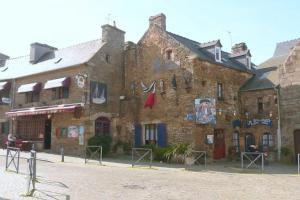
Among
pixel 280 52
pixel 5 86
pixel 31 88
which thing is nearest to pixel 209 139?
pixel 280 52

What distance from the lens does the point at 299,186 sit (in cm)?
1155

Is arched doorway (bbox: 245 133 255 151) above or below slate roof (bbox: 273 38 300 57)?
below

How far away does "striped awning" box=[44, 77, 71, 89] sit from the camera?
74.9ft

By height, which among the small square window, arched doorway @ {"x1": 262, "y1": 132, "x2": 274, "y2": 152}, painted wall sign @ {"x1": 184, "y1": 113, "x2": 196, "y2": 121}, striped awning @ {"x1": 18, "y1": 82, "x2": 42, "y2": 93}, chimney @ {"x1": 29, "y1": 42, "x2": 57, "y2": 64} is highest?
chimney @ {"x1": 29, "y1": 42, "x2": 57, "y2": 64}

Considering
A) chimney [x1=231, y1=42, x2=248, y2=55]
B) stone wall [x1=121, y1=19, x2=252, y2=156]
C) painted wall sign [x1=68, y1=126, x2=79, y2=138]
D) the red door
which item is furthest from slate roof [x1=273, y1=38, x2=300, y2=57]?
painted wall sign [x1=68, y1=126, x2=79, y2=138]

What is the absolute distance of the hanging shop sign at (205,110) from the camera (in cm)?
2019

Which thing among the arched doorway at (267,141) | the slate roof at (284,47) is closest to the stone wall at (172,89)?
the arched doorway at (267,141)

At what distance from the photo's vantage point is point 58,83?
75.5 feet

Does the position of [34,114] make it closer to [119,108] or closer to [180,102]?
[119,108]

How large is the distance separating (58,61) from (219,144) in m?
12.7

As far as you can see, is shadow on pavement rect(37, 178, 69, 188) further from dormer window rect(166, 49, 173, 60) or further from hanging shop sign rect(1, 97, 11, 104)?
hanging shop sign rect(1, 97, 11, 104)

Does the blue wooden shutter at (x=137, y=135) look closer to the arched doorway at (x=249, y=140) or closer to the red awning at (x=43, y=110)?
the red awning at (x=43, y=110)

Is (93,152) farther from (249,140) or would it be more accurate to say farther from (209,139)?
(249,140)

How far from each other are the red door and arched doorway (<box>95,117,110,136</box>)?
7.11m
